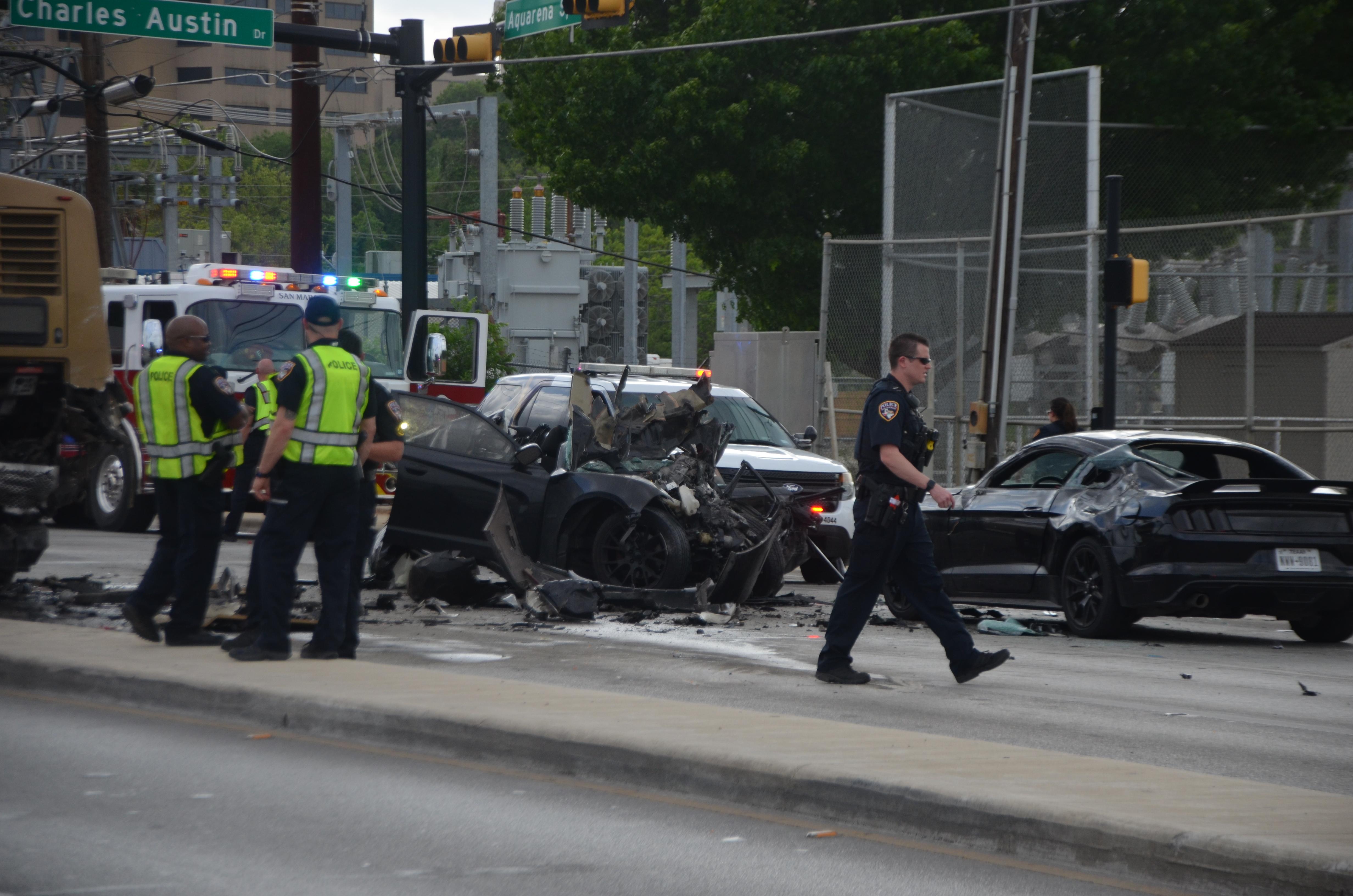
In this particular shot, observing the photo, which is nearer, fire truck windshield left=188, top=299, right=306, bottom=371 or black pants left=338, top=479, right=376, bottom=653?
black pants left=338, top=479, right=376, bottom=653

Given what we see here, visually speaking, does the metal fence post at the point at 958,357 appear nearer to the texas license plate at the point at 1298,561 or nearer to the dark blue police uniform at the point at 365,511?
the texas license plate at the point at 1298,561

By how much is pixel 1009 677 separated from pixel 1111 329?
23.2 feet

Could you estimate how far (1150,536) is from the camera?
10883 millimetres

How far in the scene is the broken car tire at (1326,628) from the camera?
11594 mm

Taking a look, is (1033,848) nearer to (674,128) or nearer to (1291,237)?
(1291,237)

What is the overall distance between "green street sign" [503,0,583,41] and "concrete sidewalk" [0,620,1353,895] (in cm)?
1180

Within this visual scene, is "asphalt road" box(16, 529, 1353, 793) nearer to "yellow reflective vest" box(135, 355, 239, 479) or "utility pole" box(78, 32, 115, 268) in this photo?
"yellow reflective vest" box(135, 355, 239, 479)

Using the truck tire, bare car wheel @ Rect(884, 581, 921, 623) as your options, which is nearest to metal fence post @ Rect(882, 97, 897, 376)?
bare car wheel @ Rect(884, 581, 921, 623)

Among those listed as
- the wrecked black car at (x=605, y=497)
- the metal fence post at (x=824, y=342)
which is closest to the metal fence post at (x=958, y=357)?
the metal fence post at (x=824, y=342)

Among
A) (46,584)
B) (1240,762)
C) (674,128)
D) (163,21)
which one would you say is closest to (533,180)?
(674,128)

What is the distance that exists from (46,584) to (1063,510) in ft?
25.3

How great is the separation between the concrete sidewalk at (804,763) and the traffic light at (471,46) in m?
13.0

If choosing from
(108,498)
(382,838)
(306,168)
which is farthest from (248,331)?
(382,838)

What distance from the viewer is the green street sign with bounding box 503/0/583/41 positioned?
755 inches
